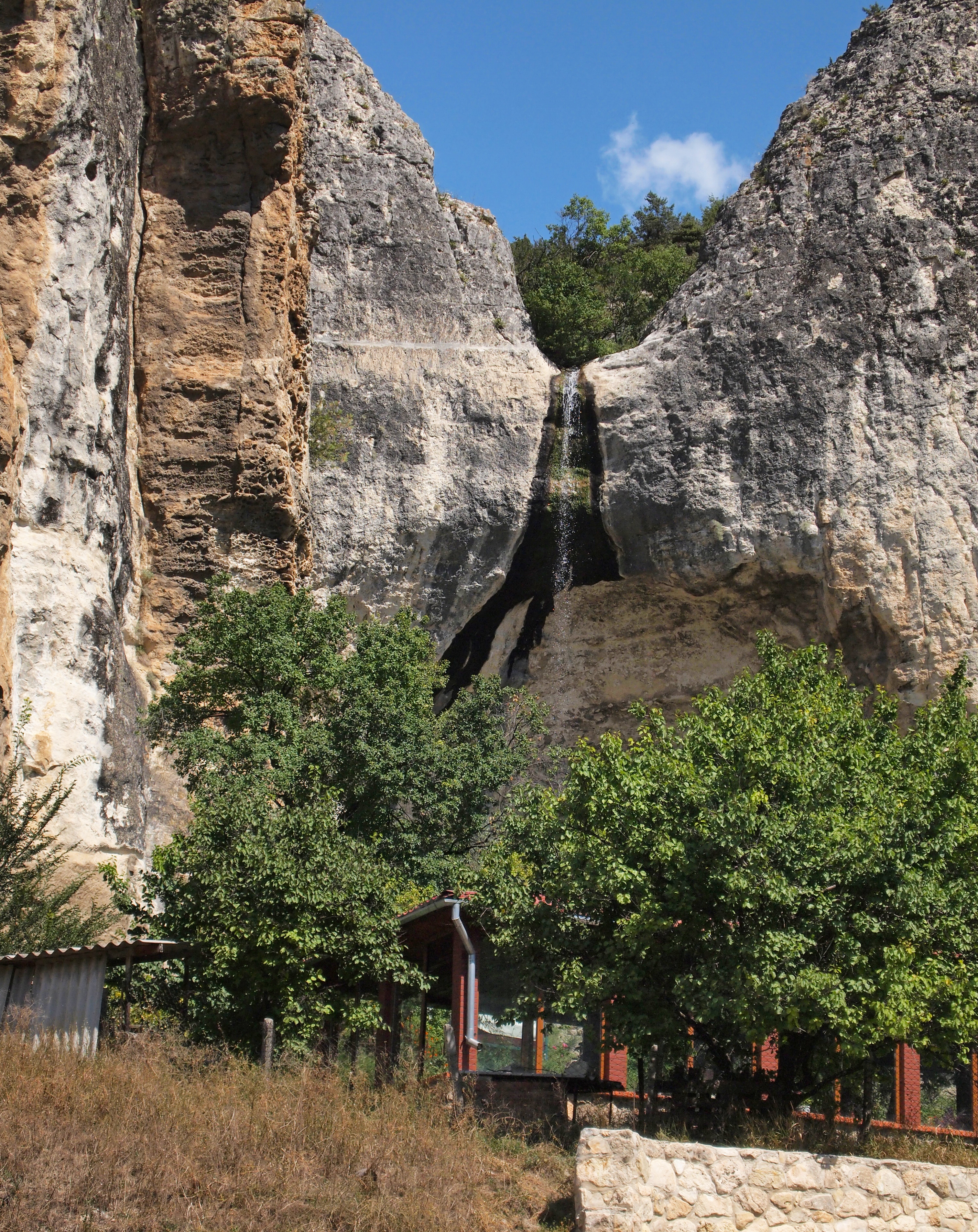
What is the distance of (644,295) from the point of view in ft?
112

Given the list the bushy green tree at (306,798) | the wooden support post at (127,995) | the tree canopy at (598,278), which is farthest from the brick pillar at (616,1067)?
the tree canopy at (598,278)

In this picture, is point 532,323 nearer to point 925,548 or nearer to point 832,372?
point 832,372

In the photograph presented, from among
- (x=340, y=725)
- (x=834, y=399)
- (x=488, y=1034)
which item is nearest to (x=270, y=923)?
(x=488, y=1034)

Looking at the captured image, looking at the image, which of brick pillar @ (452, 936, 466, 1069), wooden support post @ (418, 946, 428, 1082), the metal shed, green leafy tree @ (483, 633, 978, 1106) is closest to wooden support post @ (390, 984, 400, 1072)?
wooden support post @ (418, 946, 428, 1082)

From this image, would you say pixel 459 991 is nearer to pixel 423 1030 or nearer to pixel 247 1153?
pixel 423 1030

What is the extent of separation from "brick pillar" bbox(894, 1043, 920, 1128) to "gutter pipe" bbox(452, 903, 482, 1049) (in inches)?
298

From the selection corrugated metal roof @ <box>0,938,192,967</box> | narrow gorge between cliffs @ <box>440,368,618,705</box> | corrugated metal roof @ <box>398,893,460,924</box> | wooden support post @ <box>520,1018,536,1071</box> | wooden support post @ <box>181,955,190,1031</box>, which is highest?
narrow gorge between cliffs @ <box>440,368,618,705</box>

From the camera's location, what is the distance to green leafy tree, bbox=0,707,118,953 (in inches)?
494

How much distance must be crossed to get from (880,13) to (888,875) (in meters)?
22.3

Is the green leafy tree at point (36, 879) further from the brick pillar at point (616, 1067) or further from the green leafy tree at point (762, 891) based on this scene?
the brick pillar at point (616, 1067)

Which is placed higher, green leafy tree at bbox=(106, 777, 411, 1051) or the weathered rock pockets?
the weathered rock pockets

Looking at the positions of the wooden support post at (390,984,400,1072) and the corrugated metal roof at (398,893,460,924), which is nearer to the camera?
the corrugated metal roof at (398,893,460,924)

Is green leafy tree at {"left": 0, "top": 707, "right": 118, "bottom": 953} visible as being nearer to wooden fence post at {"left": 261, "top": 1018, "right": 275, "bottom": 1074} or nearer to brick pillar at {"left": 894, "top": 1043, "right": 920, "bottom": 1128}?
wooden fence post at {"left": 261, "top": 1018, "right": 275, "bottom": 1074}

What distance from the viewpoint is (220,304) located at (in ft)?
70.7
